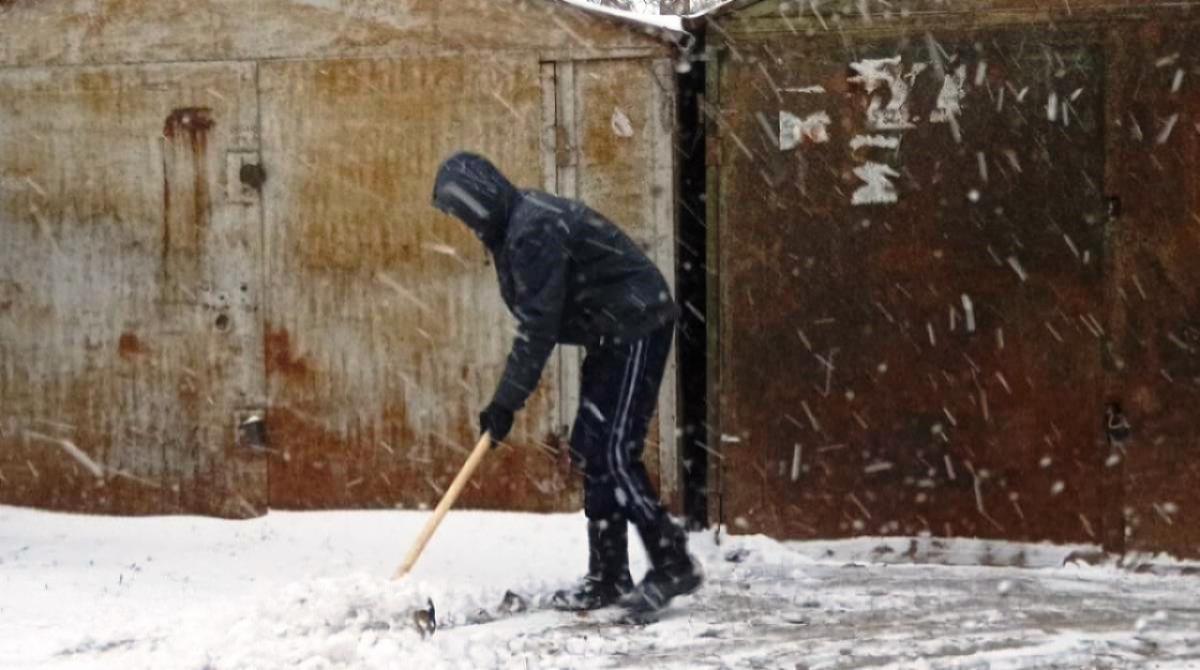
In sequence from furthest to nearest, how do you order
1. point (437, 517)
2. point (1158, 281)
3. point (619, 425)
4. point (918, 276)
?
point (918, 276), point (1158, 281), point (619, 425), point (437, 517)

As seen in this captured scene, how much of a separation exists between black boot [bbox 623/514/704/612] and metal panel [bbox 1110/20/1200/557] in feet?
7.27

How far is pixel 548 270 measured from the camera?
203 inches

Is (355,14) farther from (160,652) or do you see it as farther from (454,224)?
(160,652)

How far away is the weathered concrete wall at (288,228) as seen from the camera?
682 centimetres

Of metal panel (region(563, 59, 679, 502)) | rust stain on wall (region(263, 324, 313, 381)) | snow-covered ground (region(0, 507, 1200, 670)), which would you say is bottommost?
snow-covered ground (region(0, 507, 1200, 670))

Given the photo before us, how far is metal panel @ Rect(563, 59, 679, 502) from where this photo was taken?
675cm

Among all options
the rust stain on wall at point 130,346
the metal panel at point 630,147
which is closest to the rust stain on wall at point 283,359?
the rust stain on wall at point 130,346

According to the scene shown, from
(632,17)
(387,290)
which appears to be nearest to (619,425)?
(387,290)

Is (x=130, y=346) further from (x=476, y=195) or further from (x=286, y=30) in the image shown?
(x=476, y=195)

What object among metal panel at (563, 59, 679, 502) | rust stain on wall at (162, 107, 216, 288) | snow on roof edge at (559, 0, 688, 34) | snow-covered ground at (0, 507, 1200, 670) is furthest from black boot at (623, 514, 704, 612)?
rust stain on wall at (162, 107, 216, 288)

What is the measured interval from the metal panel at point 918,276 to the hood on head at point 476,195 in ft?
5.43

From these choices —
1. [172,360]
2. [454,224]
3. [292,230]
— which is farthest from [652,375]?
[172,360]

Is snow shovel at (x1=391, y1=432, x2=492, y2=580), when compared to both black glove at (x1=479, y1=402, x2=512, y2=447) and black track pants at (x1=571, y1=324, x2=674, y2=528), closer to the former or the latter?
black glove at (x1=479, y1=402, x2=512, y2=447)

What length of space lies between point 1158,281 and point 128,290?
15.3 ft
